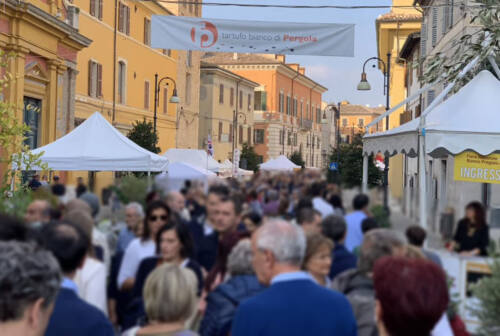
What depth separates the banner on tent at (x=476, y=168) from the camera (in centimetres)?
955

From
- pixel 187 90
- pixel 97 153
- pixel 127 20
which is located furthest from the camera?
pixel 187 90

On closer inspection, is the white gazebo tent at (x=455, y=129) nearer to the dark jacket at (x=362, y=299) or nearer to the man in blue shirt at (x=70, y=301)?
the dark jacket at (x=362, y=299)

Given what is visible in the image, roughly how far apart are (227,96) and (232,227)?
55.7m

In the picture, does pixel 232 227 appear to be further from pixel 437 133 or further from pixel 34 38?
pixel 34 38

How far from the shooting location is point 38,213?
4.59 meters

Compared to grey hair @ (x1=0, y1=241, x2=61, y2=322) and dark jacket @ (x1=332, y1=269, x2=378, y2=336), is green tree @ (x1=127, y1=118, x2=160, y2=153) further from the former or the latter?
grey hair @ (x1=0, y1=241, x2=61, y2=322)

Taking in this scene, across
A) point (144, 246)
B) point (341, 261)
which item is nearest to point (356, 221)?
point (341, 261)

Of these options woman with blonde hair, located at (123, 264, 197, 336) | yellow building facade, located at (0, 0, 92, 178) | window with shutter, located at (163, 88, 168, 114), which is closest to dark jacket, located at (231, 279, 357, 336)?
woman with blonde hair, located at (123, 264, 197, 336)

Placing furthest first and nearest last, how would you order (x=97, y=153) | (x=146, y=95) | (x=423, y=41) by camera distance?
1. (x=146, y=95)
2. (x=423, y=41)
3. (x=97, y=153)

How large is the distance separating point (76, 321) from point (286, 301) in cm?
95

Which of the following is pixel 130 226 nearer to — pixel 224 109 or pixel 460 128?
pixel 460 128

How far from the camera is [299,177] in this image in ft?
16.5

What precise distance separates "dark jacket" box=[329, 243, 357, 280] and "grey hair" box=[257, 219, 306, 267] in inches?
34.5

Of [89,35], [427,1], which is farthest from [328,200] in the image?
[427,1]
